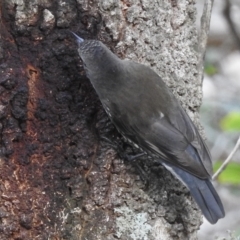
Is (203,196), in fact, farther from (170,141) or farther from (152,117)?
(152,117)

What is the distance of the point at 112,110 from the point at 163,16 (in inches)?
17.2

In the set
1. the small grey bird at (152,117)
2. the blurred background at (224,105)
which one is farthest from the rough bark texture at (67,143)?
the blurred background at (224,105)

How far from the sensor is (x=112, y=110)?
264 cm

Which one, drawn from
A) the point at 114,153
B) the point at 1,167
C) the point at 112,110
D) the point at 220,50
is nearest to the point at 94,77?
the point at 112,110

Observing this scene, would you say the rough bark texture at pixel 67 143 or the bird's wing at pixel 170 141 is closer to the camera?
the rough bark texture at pixel 67 143

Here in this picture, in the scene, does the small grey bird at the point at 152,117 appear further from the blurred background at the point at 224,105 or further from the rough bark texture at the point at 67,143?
the blurred background at the point at 224,105

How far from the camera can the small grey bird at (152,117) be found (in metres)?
2.64

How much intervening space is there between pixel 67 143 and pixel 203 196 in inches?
22.2

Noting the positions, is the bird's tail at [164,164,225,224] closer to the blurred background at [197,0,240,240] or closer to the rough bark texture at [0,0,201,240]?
the rough bark texture at [0,0,201,240]

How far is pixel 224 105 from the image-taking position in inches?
183

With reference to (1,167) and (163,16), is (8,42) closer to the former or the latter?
(1,167)

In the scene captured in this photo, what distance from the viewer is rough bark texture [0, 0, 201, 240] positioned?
8.15 feet

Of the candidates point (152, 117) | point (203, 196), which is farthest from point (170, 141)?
point (203, 196)

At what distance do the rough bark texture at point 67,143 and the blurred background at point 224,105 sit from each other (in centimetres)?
152
